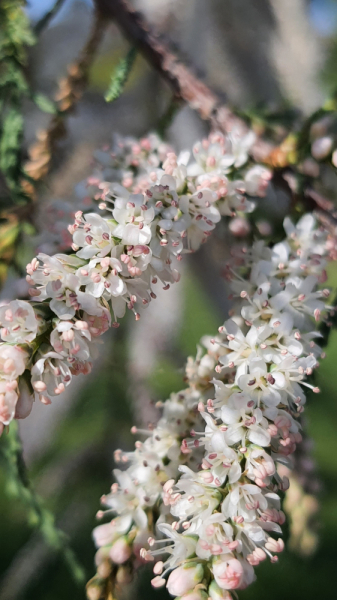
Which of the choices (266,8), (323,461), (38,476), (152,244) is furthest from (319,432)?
(266,8)

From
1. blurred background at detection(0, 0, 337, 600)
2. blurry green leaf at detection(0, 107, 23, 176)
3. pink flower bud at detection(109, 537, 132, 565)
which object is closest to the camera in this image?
pink flower bud at detection(109, 537, 132, 565)

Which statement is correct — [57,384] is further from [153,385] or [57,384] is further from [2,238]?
[153,385]

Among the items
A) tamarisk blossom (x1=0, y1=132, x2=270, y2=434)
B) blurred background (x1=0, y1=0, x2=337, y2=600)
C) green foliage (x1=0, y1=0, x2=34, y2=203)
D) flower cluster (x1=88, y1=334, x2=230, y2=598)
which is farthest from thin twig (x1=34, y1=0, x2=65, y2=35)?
flower cluster (x1=88, y1=334, x2=230, y2=598)

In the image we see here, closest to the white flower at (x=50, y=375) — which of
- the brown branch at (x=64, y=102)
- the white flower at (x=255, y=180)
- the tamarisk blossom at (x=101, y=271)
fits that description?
the tamarisk blossom at (x=101, y=271)

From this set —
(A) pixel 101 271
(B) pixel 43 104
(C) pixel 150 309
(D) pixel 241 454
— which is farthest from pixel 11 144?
(C) pixel 150 309

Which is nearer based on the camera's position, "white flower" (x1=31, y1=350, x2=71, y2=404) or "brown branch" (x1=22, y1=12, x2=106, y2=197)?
"white flower" (x1=31, y1=350, x2=71, y2=404)

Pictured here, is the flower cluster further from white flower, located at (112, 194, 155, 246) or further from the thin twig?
the thin twig

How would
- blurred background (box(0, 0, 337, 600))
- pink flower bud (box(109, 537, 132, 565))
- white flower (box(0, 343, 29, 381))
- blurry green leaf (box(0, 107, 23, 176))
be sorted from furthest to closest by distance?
blurred background (box(0, 0, 337, 600))
blurry green leaf (box(0, 107, 23, 176))
pink flower bud (box(109, 537, 132, 565))
white flower (box(0, 343, 29, 381))

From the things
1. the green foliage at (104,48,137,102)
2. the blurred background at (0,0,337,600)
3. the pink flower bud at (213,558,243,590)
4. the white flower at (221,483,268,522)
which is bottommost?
the blurred background at (0,0,337,600)

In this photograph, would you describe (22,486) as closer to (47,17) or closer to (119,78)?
(119,78)
